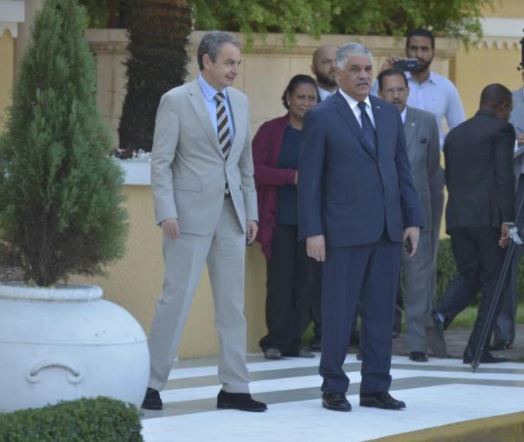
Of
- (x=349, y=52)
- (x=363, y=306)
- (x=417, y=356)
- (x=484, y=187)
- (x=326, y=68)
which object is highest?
(x=349, y=52)

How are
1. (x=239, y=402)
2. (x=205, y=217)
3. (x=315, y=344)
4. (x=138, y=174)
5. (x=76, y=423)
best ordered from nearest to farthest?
(x=76, y=423), (x=205, y=217), (x=239, y=402), (x=138, y=174), (x=315, y=344)

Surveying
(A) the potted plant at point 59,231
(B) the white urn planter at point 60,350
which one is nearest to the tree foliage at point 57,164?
(A) the potted plant at point 59,231

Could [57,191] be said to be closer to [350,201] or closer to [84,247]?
[84,247]

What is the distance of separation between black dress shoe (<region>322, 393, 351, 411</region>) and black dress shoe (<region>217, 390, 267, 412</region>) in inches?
13.4

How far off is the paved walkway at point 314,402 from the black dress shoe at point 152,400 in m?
0.05

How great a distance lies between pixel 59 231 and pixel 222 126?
4.82 feet

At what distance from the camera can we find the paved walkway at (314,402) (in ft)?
28.4

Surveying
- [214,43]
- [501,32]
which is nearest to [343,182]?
[214,43]

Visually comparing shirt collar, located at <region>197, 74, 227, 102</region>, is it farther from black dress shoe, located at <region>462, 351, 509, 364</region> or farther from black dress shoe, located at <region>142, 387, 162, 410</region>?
black dress shoe, located at <region>462, 351, 509, 364</region>

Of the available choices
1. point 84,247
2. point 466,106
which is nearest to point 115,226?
point 84,247

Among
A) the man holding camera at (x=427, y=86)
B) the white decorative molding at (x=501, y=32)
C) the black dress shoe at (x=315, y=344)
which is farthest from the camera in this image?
the white decorative molding at (x=501, y=32)

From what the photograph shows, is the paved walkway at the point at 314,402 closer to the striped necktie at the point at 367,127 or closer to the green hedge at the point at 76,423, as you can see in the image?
the green hedge at the point at 76,423

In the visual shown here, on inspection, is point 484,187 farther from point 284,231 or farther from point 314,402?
point 314,402

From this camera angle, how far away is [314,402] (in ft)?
32.2
